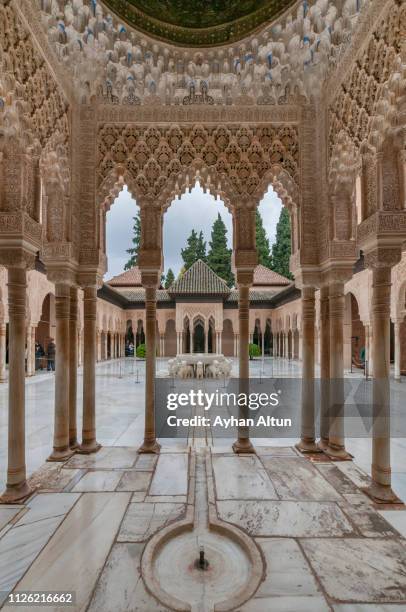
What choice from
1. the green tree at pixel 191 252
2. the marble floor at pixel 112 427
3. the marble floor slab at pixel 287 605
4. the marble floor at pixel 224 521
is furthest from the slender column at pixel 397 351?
Answer: the green tree at pixel 191 252

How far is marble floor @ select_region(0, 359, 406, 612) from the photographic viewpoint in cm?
213

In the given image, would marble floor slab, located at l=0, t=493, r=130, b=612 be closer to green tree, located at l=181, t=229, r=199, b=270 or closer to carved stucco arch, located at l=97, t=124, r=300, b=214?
carved stucco arch, located at l=97, t=124, r=300, b=214

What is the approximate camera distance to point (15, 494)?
3.26 metres

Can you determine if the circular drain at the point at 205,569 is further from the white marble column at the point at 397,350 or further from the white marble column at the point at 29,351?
the white marble column at the point at 29,351

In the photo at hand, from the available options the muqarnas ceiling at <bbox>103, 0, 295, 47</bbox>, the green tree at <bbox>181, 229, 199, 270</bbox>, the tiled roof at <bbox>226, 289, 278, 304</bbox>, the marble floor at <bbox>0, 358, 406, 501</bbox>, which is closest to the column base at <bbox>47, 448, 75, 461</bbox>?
the marble floor at <bbox>0, 358, 406, 501</bbox>

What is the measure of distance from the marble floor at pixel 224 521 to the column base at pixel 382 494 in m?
0.08

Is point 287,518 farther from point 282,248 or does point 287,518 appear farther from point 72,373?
point 282,248

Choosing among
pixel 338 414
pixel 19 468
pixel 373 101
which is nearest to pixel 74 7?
pixel 373 101

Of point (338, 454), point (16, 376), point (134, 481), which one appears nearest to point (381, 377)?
point (338, 454)

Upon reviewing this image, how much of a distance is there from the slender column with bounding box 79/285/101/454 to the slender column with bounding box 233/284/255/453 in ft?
6.12

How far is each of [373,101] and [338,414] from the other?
3.46 m

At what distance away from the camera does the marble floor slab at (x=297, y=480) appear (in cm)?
336

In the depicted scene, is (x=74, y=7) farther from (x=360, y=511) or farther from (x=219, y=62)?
(x=360, y=511)

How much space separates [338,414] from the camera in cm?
434
